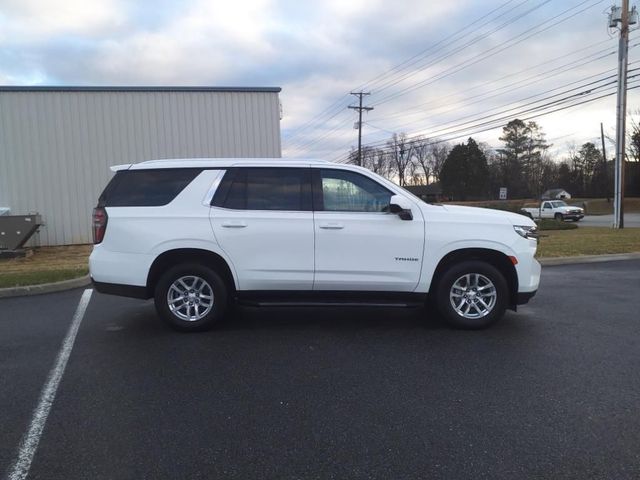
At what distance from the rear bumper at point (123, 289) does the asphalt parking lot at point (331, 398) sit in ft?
1.49

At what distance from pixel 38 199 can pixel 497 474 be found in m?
16.9

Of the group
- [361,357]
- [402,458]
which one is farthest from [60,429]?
[361,357]

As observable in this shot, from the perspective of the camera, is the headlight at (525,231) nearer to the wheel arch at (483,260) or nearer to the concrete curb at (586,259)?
the wheel arch at (483,260)

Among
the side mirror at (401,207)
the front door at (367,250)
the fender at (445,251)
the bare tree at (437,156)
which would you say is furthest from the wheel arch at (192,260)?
the bare tree at (437,156)

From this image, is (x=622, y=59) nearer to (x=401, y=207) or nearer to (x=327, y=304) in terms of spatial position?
(x=401, y=207)

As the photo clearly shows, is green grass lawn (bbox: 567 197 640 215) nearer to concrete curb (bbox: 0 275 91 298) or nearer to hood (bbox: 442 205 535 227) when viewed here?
hood (bbox: 442 205 535 227)

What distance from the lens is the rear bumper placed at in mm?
5758

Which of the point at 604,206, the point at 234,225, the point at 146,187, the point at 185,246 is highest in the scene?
the point at 146,187

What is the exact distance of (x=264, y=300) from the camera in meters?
5.84

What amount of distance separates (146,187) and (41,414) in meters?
2.85

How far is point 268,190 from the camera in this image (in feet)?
19.2

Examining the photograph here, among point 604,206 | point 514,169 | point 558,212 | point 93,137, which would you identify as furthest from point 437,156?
point 93,137

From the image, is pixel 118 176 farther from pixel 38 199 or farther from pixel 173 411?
pixel 38 199

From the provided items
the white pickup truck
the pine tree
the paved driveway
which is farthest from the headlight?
the pine tree
